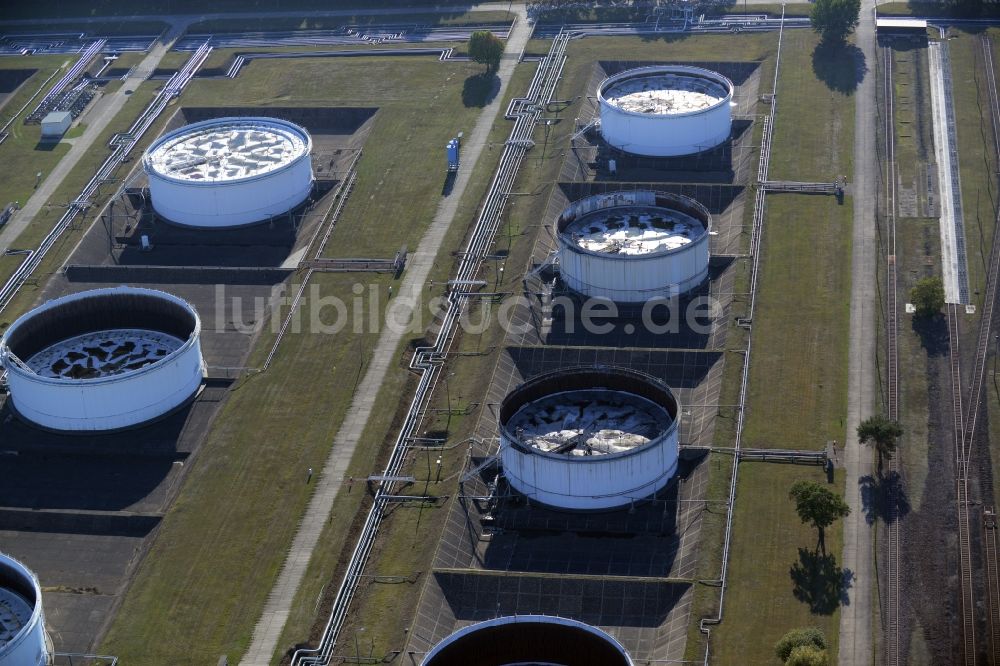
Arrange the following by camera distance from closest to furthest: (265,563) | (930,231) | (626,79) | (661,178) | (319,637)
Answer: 1. (319,637)
2. (265,563)
3. (930,231)
4. (661,178)
5. (626,79)

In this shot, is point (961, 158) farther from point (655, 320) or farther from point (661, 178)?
point (655, 320)

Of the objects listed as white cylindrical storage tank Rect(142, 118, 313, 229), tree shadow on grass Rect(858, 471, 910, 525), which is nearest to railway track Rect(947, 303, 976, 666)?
tree shadow on grass Rect(858, 471, 910, 525)

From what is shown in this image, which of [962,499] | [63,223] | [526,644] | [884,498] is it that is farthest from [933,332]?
[63,223]

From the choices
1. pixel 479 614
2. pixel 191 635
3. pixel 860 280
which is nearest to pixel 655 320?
pixel 860 280

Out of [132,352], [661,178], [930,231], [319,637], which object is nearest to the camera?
[319,637]

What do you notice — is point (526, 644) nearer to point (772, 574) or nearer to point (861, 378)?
point (772, 574)

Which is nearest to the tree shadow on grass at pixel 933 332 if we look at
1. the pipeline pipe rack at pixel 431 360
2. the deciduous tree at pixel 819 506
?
the deciduous tree at pixel 819 506

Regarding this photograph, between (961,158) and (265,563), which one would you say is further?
(961,158)

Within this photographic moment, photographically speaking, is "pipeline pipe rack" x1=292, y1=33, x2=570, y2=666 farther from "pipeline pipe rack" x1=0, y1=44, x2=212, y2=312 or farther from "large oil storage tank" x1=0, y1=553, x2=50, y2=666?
"pipeline pipe rack" x1=0, y1=44, x2=212, y2=312

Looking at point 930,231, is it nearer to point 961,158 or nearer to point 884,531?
point 961,158
